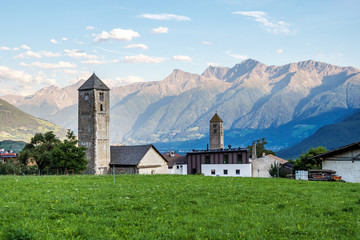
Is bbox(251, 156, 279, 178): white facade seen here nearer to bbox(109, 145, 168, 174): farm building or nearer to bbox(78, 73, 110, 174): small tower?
bbox(109, 145, 168, 174): farm building

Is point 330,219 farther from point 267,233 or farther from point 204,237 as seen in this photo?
point 204,237

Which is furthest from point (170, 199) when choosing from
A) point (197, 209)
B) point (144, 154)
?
point (144, 154)

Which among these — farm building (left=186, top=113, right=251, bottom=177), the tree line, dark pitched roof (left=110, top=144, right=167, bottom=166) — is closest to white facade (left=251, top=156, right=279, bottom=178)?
farm building (left=186, top=113, right=251, bottom=177)

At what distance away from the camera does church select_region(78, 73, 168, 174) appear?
247 feet

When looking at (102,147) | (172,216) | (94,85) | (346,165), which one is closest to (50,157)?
(102,147)

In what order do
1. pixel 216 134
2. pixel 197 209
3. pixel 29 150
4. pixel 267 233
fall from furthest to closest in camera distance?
pixel 216 134 → pixel 29 150 → pixel 197 209 → pixel 267 233

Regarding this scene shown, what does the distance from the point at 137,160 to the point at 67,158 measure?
17.1 meters

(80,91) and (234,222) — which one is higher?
(80,91)

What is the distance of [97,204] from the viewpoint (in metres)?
15.2

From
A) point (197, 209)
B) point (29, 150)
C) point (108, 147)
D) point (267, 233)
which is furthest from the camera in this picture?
point (108, 147)

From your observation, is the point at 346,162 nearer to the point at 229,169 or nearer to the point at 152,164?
the point at 152,164

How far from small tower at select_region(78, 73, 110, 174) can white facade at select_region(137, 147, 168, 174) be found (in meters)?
7.47

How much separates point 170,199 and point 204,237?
6.12 metres

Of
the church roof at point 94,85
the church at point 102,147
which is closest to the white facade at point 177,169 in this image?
the church at point 102,147
